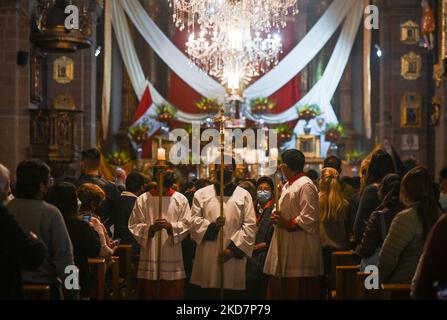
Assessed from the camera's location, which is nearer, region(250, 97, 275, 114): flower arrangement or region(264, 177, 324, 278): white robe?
region(264, 177, 324, 278): white robe

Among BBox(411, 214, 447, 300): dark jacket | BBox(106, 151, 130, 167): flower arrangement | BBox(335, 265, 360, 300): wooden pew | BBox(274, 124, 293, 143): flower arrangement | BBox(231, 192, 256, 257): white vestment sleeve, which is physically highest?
BBox(274, 124, 293, 143): flower arrangement

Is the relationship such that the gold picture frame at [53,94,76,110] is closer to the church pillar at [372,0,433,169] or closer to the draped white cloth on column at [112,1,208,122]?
the draped white cloth on column at [112,1,208,122]

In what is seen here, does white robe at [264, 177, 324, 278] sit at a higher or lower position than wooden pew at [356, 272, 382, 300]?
higher

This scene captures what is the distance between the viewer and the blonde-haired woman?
8.59 m

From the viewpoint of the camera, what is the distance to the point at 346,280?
7547 millimetres

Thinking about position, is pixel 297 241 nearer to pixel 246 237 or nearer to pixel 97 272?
pixel 246 237

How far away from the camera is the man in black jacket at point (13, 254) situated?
4945 millimetres

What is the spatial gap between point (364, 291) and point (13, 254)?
9.67 feet

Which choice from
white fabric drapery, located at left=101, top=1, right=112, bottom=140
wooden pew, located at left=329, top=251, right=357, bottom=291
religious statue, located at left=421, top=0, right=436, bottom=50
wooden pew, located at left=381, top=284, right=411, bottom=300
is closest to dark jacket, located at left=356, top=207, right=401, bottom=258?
wooden pew, located at left=381, top=284, right=411, bottom=300

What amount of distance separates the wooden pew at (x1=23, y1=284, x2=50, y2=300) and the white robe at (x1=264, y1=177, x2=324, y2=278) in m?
2.75

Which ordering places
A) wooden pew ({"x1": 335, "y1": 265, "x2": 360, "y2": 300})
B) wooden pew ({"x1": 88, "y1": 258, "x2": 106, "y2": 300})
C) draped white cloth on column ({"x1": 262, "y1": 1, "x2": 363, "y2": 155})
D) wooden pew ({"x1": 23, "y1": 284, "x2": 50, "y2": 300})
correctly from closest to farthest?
wooden pew ({"x1": 23, "y1": 284, "x2": 50, "y2": 300}), wooden pew ({"x1": 88, "y1": 258, "x2": 106, "y2": 300}), wooden pew ({"x1": 335, "y1": 265, "x2": 360, "y2": 300}), draped white cloth on column ({"x1": 262, "y1": 1, "x2": 363, "y2": 155})

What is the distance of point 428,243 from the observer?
4.61 meters

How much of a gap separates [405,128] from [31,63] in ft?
26.5

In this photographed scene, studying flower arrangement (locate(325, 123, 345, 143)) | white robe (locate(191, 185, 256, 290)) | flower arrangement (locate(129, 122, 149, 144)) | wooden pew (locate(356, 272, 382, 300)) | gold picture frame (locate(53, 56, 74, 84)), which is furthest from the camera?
flower arrangement (locate(325, 123, 345, 143))
